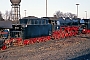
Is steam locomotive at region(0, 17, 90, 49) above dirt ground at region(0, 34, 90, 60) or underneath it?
above

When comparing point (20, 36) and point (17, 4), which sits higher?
point (17, 4)

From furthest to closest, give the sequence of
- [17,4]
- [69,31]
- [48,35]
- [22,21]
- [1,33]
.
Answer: [17,4] → [69,31] → [48,35] → [22,21] → [1,33]

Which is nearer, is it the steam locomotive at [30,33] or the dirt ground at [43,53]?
the dirt ground at [43,53]

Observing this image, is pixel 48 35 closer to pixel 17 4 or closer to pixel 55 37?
pixel 55 37

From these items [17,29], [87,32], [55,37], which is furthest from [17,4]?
[17,29]

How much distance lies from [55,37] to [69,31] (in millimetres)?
5843

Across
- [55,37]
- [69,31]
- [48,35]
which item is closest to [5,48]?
[48,35]

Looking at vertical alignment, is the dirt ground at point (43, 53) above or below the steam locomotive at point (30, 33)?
below

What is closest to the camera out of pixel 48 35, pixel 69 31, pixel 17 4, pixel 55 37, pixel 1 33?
pixel 1 33

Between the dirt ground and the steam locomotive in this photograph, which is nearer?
the dirt ground

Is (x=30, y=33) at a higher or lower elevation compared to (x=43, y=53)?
higher

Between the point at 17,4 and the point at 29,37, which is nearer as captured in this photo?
the point at 29,37

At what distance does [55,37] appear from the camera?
29.3 metres

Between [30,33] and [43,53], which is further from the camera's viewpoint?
[30,33]
